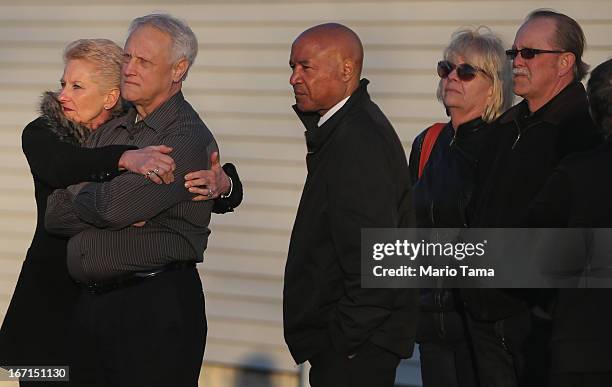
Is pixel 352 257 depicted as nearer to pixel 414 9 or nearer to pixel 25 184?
pixel 414 9

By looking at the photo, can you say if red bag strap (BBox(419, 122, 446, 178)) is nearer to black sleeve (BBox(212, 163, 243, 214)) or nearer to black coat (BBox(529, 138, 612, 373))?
black sleeve (BBox(212, 163, 243, 214))

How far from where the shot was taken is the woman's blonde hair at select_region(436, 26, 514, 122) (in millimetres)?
5281

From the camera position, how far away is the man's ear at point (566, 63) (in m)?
4.82

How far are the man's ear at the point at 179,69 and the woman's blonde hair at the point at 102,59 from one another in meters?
0.28

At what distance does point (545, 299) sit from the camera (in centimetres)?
449

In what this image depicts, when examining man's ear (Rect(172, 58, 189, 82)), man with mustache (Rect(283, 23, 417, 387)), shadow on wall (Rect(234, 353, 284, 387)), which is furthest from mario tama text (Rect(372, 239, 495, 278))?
shadow on wall (Rect(234, 353, 284, 387))

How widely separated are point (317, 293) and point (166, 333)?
0.57 meters

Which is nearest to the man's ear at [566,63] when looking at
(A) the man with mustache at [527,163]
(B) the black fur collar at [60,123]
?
(A) the man with mustache at [527,163]

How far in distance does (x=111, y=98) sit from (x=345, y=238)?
1149 mm

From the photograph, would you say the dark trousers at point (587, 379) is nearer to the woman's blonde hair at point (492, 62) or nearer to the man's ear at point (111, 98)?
the woman's blonde hair at point (492, 62)

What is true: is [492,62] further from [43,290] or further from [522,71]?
[43,290]

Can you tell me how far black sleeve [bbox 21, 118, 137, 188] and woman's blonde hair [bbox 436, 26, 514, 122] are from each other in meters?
1.77

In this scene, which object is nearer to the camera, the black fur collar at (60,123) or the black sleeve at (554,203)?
the black sleeve at (554,203)

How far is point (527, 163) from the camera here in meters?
4.65
